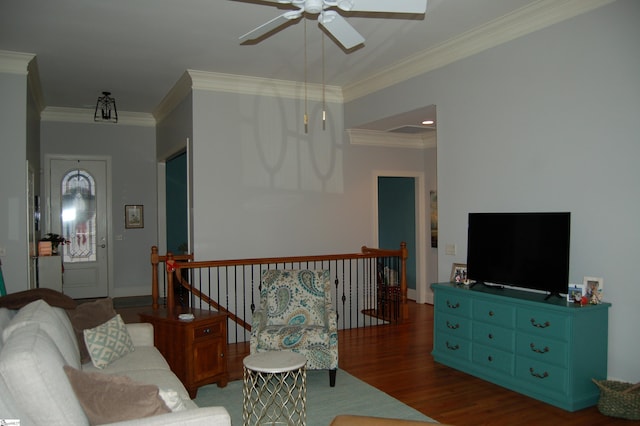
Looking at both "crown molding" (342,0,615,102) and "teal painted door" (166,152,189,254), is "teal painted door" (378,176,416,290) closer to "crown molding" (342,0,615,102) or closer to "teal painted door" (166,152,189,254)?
"crown molding" (342,0,615,102)

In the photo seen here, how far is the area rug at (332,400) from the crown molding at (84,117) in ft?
19.7

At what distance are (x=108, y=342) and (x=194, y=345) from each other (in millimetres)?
753

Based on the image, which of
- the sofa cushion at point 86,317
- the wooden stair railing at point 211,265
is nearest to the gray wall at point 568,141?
the wooden stair railing at point 211,265

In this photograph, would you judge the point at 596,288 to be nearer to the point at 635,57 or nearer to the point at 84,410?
the point at 635,57

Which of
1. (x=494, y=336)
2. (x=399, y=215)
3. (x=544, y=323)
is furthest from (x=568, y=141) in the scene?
(x=399, y=215)

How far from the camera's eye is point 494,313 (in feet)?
14.1

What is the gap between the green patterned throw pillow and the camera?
137 inches

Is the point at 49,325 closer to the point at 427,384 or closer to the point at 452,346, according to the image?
the point at 427,384

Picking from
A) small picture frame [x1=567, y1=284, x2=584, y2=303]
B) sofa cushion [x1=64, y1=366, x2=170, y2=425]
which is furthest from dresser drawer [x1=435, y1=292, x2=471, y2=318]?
sofa cushion [x1=64, y1=366, x2=170, y2=425]

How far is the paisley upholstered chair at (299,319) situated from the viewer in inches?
171

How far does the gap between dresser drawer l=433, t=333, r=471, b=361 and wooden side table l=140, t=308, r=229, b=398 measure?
2.11 metres

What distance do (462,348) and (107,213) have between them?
6.75m

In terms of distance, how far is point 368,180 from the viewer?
25.1 feet

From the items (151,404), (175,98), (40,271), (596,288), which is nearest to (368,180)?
(175,98)
